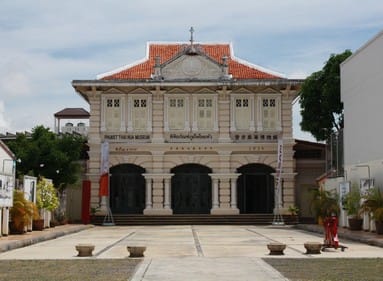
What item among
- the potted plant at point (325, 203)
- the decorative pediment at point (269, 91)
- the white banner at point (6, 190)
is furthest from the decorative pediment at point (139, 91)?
the white banner at point (6, 190)

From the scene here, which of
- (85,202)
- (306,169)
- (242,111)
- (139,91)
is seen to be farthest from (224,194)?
(85,202)

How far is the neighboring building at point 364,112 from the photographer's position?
25.8 m

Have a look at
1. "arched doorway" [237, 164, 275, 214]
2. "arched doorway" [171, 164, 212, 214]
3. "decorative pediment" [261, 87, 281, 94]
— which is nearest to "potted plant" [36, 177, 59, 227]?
"arched doorway" [171, 164, 212, 214]

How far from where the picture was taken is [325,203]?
2977cm

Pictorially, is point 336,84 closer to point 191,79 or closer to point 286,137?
point 286,137

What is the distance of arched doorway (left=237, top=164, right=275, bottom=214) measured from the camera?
3869 cm

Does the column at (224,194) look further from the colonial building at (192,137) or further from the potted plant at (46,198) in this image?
the potted plant at (46,198)

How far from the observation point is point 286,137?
38.6 m

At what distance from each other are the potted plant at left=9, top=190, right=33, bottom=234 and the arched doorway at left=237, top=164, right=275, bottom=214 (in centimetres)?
1602

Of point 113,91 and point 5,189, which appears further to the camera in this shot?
point 113,91

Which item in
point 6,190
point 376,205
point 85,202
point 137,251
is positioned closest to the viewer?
point 137,251

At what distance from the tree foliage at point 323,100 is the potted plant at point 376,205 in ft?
41.5

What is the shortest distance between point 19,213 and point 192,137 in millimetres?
15458

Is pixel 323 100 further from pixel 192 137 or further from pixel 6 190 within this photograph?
pixel 6 190
